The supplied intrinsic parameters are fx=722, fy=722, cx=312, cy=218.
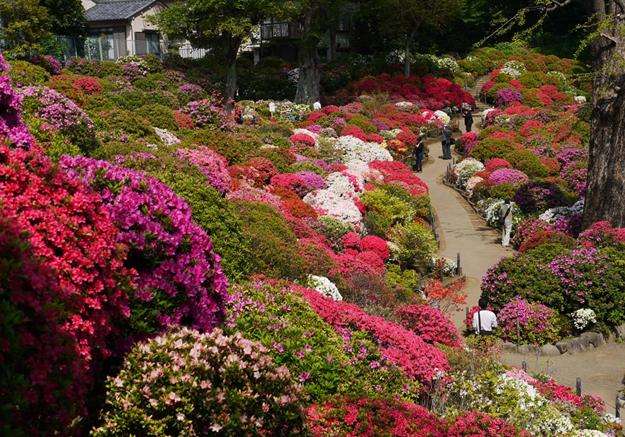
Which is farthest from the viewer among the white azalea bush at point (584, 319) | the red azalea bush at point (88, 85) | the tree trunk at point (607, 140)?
the red azalea bush at point (88, 85)

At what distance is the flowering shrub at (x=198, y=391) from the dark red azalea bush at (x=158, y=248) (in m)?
0.51

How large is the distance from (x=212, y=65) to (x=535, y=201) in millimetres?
24540

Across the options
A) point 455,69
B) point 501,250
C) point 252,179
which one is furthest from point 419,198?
point 455,69

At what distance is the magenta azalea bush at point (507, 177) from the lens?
85.5ft

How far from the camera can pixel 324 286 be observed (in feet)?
40.5

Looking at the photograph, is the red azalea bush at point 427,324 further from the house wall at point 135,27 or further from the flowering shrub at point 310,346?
the house wall at point 135,27

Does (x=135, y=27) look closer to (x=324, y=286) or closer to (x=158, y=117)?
(x=158, y=117)

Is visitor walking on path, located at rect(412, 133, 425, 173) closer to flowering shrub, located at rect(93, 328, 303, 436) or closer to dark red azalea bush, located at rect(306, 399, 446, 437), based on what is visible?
dark red azalea bush, located at rect(306, 399, 446, 437)

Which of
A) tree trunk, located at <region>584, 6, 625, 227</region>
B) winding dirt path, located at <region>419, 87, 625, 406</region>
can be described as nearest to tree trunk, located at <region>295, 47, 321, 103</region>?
winding dirt path, located at <region>419, 87, 625, 406</region>

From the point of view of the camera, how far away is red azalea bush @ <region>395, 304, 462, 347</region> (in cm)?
1191

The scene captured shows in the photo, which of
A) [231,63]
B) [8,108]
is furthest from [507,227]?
[231,63]

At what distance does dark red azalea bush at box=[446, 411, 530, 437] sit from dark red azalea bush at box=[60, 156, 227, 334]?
2694 millimetres

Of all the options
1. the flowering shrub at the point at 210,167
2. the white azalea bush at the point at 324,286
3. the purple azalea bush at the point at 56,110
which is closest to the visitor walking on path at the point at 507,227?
the flowering shrub at the point at 210,167

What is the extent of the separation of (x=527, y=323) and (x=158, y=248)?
32.7ft
